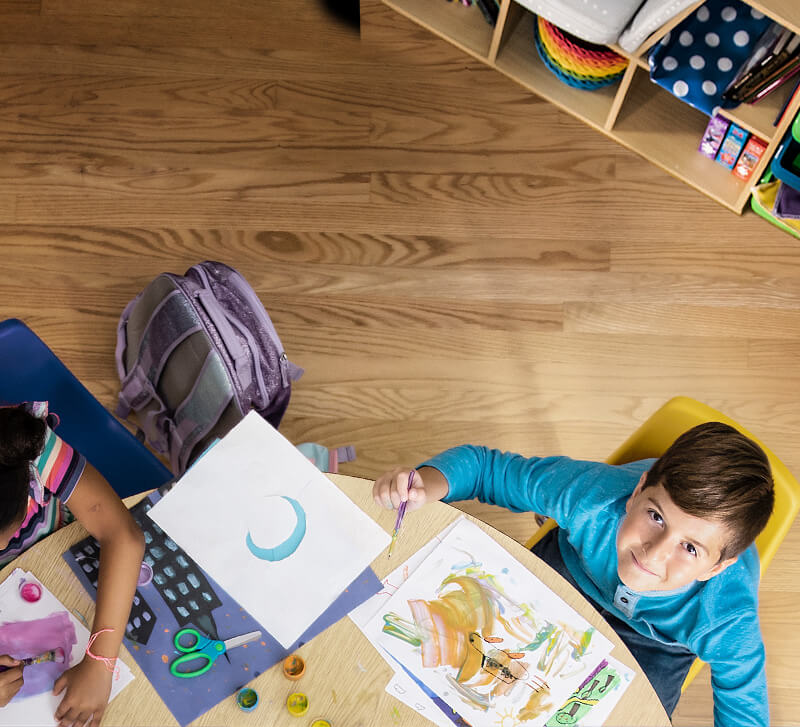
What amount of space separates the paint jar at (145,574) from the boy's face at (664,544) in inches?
25.0

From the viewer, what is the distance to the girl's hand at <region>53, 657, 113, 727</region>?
101cm

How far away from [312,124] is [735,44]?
0.98 meters

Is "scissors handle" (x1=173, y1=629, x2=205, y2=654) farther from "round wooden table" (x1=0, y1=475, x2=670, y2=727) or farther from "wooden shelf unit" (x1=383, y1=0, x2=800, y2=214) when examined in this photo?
"wooden shelf unit" (x1=383, y1=0, x2=800, y2=214)

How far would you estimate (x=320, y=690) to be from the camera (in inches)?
41.9

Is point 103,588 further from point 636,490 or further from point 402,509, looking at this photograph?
point 636,490

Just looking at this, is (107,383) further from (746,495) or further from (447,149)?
(746,495)

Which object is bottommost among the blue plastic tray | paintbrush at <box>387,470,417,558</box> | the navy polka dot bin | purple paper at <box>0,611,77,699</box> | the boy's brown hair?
purple paper at <box>0,611,77,699</box>

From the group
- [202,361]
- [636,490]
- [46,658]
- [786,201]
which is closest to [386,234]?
[202,361]

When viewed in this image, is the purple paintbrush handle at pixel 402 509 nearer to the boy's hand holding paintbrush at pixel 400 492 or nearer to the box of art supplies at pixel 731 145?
the boy's hand holding paintbrush at pixel 400 492

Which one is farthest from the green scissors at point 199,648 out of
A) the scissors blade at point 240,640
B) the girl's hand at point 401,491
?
the girl's hand at point 401,491

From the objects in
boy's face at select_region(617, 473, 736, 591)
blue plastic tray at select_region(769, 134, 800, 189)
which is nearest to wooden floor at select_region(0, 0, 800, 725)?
blue plastic tray at select_region(769, 134, 800, 189)

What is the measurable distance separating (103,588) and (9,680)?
0.15 meters

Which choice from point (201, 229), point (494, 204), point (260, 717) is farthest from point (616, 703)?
point (201, 229)

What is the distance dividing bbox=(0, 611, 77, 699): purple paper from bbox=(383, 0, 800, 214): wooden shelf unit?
1578 mm
